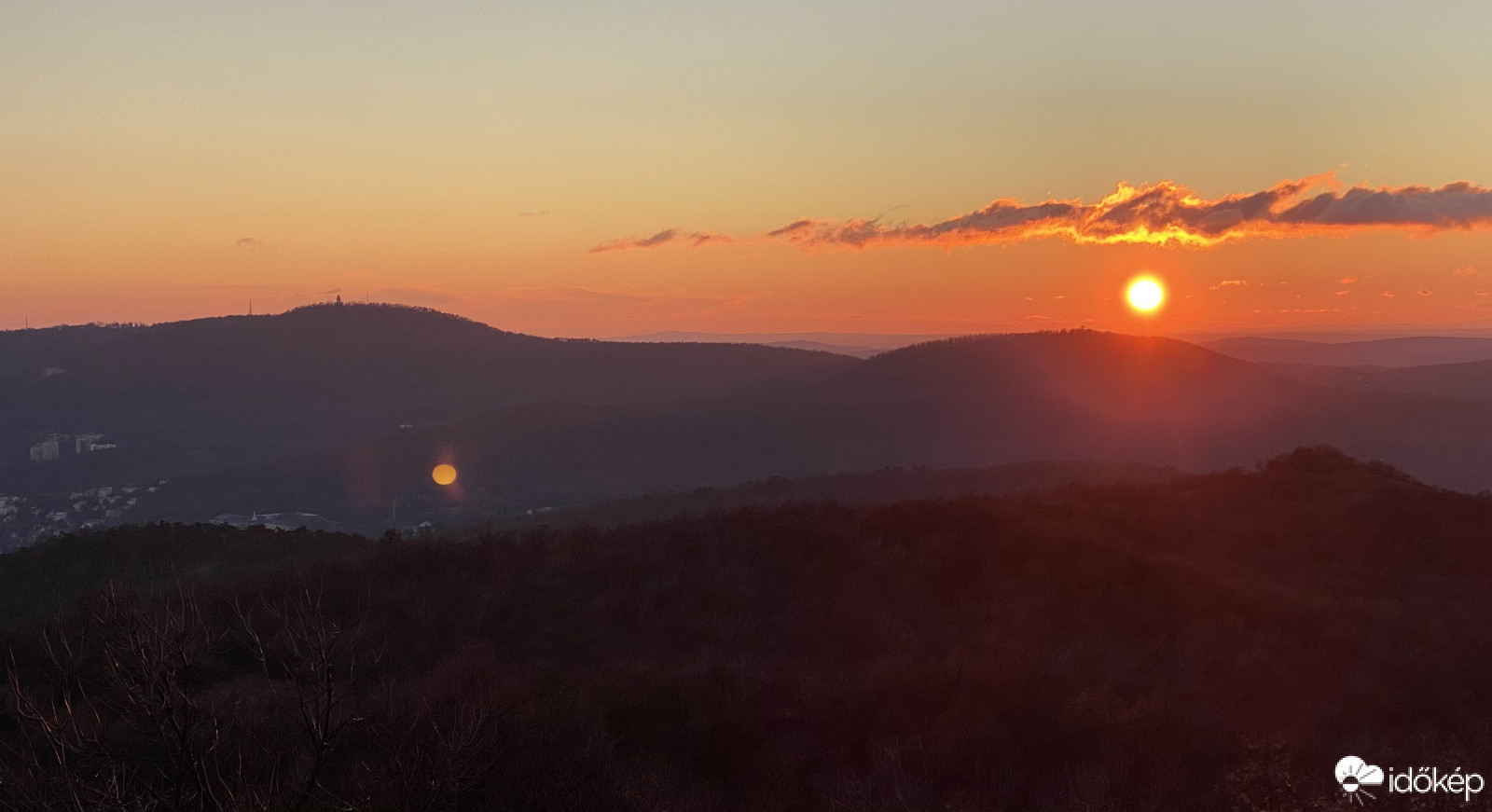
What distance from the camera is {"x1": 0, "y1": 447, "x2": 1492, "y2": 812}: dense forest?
12.5m

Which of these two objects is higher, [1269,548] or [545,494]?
[1269,548]

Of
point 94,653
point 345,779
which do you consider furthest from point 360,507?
point 345,779

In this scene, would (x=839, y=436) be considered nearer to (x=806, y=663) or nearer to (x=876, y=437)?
(x=876, y=437)

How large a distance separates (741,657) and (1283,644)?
38.0 feet

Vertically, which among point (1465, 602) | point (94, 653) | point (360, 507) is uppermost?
point (94, 653)

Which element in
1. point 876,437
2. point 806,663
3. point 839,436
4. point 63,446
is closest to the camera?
point 806,663

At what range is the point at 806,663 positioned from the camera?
2080cm

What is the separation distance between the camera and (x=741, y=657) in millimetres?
20781

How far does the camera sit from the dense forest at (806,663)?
12523 millimetres

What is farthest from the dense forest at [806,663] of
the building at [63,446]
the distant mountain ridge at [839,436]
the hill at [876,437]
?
the building at [63,446]

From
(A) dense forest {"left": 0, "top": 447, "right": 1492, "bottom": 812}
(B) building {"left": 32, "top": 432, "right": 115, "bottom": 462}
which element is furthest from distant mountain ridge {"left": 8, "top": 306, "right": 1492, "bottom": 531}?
(A) dense forest {"left": 0, "top": 447, "right": 1492, "bottom": 812}

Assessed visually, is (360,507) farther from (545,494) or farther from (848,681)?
(848,681)

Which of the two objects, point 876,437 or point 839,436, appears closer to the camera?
point 839,436

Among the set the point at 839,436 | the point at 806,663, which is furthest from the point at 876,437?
the point at 806,663
